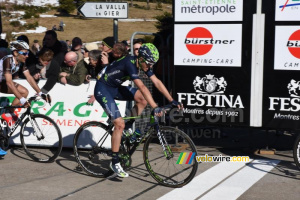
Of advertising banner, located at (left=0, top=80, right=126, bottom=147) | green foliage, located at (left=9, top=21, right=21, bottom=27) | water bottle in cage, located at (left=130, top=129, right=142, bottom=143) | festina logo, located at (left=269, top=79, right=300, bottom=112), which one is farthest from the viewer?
green foliage, located at (left=9, top=21, right=21, bottom=27)

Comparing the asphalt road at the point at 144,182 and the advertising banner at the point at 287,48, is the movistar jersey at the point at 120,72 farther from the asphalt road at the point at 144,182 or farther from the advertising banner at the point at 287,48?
the advertising banner at the point at 287,48

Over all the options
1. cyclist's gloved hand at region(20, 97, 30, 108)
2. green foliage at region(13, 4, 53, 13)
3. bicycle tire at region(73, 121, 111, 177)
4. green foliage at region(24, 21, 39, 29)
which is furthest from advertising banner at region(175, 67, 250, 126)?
green foliage at region(13, 4, 53, 13)

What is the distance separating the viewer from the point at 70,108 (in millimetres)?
9641

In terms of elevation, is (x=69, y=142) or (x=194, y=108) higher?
(x=194, y=108)

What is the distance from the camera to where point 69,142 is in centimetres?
963

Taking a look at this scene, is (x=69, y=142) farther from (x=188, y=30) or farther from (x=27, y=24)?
(x=27, y=24)

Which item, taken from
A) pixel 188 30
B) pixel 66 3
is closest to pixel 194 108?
pixel 188 30

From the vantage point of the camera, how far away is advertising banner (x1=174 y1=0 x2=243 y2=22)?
8508mm

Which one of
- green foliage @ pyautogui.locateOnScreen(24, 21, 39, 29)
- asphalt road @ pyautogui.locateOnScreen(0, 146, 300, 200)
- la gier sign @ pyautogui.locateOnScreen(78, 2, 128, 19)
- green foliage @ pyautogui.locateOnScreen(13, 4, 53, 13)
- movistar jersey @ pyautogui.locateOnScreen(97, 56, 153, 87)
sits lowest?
asphalt road @ pyautogui.locateOnScreen(0, 146, 300, 200)

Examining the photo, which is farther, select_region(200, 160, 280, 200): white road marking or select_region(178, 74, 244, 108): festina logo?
select_region(178, 74, 244, 108): festina logo

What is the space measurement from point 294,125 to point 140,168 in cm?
258

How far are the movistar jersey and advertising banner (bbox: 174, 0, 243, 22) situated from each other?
206 cm

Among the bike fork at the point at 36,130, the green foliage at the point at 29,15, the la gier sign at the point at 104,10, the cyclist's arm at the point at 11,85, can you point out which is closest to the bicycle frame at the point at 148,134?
the bike fork at the point at 36,130

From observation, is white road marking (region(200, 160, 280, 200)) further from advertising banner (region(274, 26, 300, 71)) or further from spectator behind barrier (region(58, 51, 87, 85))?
spectator behind barrier (region(58, 51, 87, 85))
